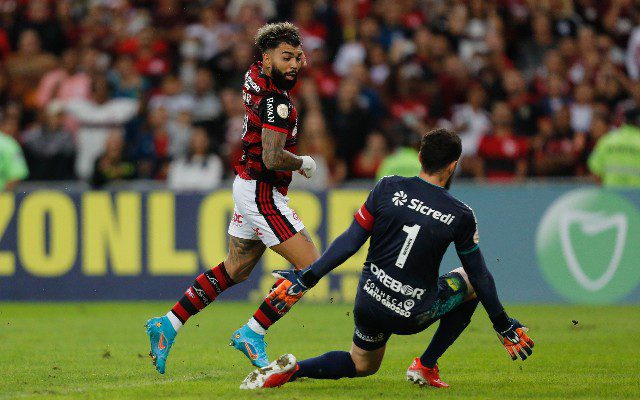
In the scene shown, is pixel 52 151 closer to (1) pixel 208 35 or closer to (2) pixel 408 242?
(1) pixel 208 35

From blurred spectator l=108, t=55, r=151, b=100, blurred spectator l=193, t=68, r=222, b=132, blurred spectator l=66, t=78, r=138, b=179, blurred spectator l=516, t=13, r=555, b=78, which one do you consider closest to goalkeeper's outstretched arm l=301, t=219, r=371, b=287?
blurred spectator l=193, t=68, r=222, b=132

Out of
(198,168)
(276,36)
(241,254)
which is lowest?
(198,168)

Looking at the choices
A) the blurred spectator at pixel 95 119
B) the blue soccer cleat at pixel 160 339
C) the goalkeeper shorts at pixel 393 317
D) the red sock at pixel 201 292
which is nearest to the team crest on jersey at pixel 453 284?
the goalkeeper shorts at pixel 393 317

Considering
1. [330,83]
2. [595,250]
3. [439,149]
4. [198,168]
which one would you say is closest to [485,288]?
[439,149]

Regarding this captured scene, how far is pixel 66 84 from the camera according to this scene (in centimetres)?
1814

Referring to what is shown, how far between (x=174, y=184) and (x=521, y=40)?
6.20m

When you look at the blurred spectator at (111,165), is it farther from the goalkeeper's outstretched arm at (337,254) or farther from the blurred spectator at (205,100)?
the goalkeeper's outstretched arm at (337,254)

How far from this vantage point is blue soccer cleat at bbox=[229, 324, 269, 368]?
8.01 metres

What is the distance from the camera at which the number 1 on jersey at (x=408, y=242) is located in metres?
7.12

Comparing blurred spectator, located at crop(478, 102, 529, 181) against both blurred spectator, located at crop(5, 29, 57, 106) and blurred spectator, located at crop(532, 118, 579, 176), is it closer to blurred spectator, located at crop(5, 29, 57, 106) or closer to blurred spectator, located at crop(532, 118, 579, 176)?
blurred spectator, located at crop(532, 118, 579, 176)

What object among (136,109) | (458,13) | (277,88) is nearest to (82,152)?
(136,109)

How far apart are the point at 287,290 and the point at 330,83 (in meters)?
A: 10.9

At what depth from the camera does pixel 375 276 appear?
7.24 metres

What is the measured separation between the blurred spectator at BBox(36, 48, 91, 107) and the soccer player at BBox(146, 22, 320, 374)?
9796 mm
